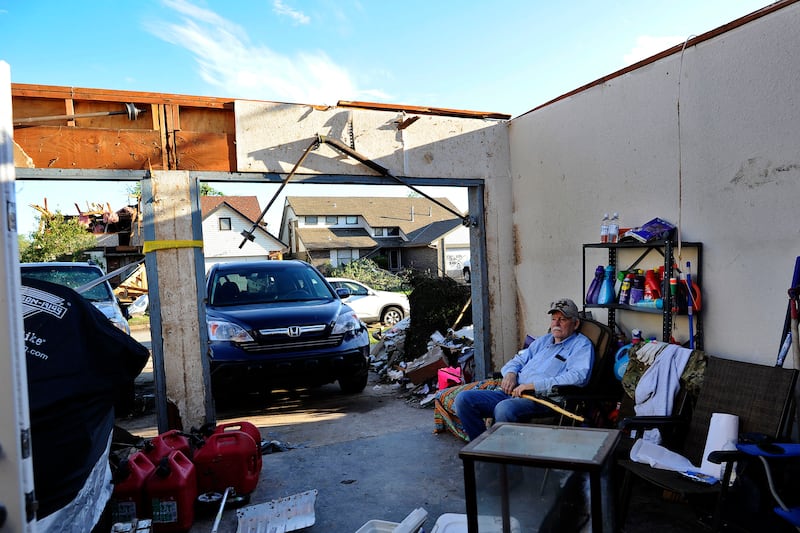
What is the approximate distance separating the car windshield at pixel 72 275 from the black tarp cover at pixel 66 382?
192 inches

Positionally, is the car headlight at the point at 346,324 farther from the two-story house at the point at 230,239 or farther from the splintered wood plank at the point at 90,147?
the two-story house at the point at 230,239

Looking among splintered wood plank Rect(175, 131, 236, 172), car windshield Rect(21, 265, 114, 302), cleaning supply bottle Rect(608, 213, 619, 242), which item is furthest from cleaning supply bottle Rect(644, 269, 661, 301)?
car windshield Rect(21, 265, 114, 302)

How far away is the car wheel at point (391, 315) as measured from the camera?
13742mm

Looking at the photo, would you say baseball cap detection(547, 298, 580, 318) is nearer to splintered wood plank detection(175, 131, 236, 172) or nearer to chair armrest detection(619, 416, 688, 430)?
chair armrest detection(619, 416, 688, 430)

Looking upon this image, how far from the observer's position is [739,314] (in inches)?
142

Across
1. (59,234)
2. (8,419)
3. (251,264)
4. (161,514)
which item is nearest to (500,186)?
(251,264)

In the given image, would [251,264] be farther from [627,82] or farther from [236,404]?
[627,82]

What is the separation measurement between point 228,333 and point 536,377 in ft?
11.0

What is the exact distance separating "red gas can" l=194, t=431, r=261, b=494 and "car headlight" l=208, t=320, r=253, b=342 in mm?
2079

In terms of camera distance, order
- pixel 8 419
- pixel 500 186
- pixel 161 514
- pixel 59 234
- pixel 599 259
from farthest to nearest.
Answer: pixel 59 234
pixel 500 186
pixel 599 259
pixel 161 514
pixel 8 419

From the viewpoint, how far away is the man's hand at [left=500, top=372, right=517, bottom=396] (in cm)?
418

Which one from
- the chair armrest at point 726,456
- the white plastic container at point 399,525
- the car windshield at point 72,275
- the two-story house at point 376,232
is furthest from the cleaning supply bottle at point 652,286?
the two-story house at point 376,232

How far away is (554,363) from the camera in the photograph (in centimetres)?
425

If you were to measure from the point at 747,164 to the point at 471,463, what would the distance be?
288cm
